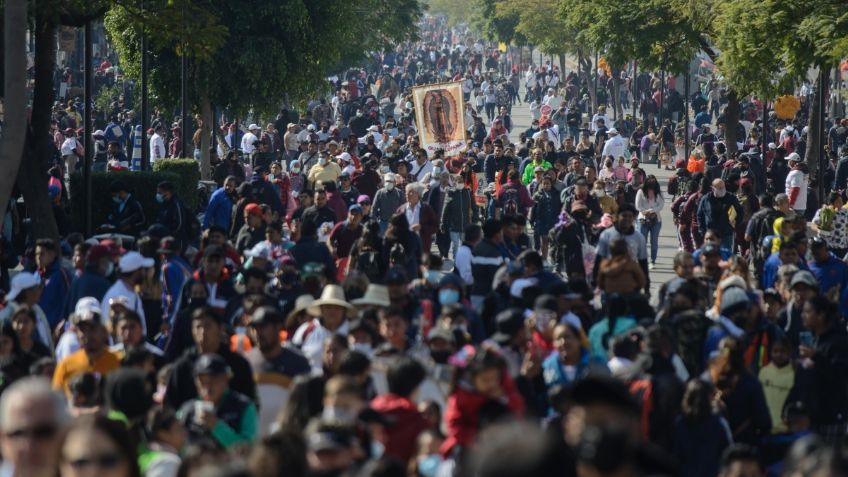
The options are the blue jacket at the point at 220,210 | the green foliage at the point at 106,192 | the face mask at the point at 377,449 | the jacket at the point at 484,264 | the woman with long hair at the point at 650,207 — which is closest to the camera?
the face mask at the point at 377,449

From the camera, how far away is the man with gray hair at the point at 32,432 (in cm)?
653

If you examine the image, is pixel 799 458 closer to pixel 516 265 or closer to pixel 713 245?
pixel 516 265

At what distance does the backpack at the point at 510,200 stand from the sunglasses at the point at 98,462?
17619mm

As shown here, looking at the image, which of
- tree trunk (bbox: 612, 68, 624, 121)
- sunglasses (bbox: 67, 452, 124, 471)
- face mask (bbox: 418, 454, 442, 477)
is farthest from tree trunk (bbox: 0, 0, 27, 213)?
tree trunk (bbox: 612, 68, 624, 121)

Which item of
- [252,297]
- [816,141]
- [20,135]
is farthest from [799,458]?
[816,141]

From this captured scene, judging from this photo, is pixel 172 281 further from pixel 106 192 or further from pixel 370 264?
pixel 106 192

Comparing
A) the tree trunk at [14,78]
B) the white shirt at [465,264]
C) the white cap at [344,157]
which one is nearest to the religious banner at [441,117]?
the white cap at [344,157]

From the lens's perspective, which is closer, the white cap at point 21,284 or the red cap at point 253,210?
the white cap at point 21,284

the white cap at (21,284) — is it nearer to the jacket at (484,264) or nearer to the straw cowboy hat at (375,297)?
the straw cowboy hat at (375,297)

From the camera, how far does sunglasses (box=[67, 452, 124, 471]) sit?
620cm

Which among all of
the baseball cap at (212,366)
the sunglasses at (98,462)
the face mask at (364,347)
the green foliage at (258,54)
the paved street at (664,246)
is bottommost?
the paved street at (664,246)

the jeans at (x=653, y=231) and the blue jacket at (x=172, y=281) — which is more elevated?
the blue jacket at (x=172, y=281)

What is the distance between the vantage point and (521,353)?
452 inches

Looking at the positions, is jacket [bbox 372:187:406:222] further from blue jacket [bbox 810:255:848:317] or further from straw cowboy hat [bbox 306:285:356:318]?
straw cowboy hat [bbox 306:285:356:318]
